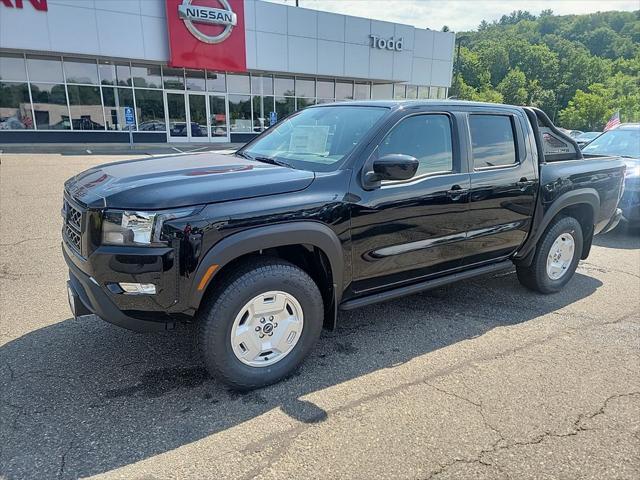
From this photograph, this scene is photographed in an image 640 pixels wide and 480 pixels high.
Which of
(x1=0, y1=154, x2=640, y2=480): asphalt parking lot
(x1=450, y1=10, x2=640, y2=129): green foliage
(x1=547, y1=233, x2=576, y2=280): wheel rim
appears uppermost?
(x1=450, y1=10, x2=640, y2=129): green foliage

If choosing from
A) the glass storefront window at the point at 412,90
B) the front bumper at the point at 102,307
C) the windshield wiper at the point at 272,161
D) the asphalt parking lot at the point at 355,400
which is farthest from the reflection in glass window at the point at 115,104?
the front bumper at the point at 102,307

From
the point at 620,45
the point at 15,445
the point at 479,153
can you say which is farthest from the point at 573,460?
the point at 620,45

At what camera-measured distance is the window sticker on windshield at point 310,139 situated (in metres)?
3.59

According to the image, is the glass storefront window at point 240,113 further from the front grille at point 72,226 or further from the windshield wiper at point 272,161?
the front grille at point 72,226

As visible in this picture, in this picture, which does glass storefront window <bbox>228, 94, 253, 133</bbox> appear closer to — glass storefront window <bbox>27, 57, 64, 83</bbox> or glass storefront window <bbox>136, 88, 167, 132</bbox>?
glass storefront window <bbox>136, 88, 167, 132</bbox>

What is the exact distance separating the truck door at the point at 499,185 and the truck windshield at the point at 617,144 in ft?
16.0

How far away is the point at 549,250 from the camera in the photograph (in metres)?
4.63

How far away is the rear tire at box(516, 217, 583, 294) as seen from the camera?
4586 millimetres

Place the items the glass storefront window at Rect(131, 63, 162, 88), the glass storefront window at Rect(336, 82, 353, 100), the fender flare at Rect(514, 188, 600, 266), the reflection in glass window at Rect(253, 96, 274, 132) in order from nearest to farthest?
the fender flare at Rect(514, 188, 600, 266), the glass storefront window at Rect(131, 63, 162, 88), the reflection in glass window at Rect(253, 96, 274, 132), the glass storefront window at Rect(336, 82, 353, 100)

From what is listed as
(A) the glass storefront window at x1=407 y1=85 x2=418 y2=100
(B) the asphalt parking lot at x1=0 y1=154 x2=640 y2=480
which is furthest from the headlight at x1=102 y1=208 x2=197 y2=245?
(A) the glass storefront window at x1=407 y1=85 x2=418 y2=100

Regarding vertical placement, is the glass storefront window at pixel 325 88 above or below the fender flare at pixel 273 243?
above

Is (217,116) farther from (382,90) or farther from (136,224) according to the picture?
(136,224)

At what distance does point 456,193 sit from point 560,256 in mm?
1957

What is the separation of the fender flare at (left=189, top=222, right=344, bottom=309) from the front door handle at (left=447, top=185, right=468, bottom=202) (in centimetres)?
112
